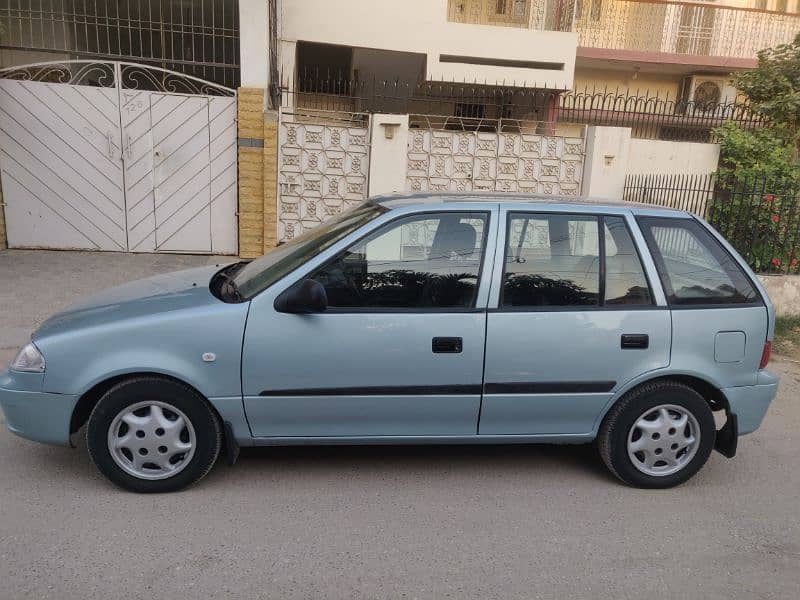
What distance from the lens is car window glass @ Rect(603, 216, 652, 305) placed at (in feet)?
12.1

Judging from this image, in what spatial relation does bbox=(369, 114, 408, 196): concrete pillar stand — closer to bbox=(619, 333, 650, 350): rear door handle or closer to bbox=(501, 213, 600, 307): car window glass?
bbox=(501, 213, 600, 307): car window glass

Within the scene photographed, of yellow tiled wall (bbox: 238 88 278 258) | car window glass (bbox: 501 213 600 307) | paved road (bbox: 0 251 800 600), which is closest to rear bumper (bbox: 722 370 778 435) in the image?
paved road (bbox: 0 251 800 600)

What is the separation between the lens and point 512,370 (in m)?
3.57

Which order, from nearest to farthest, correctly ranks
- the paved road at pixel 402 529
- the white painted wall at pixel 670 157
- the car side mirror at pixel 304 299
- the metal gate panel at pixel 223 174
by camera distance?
the paved road at pixel 402 529
the car side mirror at pixel 304 299
the metal gate panel at pixel 223 174
the white painted wall at pixel 670 157

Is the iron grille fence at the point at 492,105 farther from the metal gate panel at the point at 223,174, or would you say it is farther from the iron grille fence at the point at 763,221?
the iron grille fence at the point at 763,221

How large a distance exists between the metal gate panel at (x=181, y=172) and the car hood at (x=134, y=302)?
5.64 m

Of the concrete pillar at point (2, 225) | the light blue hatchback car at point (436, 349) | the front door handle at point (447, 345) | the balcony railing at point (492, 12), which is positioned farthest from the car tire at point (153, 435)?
the balcony railing at point (492, 12)

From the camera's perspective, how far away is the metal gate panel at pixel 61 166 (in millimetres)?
9016

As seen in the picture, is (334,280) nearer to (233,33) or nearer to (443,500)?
(443,500)

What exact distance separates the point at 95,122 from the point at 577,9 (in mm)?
10954

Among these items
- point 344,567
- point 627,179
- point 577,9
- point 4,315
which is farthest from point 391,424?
point 577,9

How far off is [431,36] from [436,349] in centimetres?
1013

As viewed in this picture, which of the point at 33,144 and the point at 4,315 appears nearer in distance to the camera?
the point at 4,315

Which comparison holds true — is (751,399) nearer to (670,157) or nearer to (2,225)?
(670,157)
